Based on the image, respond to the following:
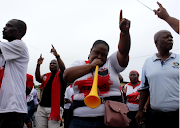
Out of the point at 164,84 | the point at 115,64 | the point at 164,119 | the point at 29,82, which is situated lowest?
the point at 164,119

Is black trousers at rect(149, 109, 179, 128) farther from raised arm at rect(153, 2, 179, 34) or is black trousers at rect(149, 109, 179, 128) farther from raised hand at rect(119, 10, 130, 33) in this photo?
raised hand at rect(119, 10, 130, 33)

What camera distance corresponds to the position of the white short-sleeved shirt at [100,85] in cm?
171

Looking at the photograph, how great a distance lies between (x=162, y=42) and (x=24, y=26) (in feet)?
7.09

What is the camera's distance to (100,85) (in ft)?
5.82

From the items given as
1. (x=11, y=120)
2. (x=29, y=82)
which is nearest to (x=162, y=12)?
(x=11, y=120)

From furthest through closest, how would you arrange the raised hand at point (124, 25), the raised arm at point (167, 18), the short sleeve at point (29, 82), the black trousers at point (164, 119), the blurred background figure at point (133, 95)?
the blurred background figure at point (133, 95) < the short sleeve at point (29, 82) < the black trousers at point (164, 119) < the raised arm at point (167, 18) < the raised hand at point (124, 25)

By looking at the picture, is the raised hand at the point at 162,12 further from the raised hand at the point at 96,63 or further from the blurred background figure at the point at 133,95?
the blurred background figure at the point at 133,95

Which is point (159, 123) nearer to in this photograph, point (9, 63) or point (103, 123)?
point (103, 123)

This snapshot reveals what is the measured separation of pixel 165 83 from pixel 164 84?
2 centimetres

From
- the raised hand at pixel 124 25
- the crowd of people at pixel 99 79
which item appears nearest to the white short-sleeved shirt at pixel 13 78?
the crowd of people at pixel 99 79

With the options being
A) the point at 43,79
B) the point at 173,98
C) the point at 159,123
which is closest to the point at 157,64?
Result: the point at 173,98

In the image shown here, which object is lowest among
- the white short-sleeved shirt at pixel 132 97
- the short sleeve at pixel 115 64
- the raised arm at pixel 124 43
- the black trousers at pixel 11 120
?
the white short-sleeved shirt at pixel 132 97

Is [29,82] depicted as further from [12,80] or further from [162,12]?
[162,12]

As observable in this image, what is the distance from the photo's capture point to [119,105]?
1.69 metres
